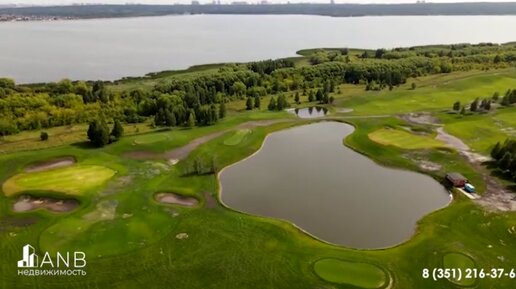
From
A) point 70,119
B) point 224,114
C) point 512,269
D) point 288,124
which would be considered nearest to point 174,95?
point 224,114

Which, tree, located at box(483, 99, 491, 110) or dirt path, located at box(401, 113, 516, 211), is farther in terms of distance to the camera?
tree, located at box(483, 99, 491, 110)

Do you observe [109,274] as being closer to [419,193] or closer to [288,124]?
[419,193]

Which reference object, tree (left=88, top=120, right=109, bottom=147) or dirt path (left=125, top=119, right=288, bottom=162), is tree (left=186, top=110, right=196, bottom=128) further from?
tree (left=88, top=120, right=109, bottom=147)

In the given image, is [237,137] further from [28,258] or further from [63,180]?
Result: [28,258]

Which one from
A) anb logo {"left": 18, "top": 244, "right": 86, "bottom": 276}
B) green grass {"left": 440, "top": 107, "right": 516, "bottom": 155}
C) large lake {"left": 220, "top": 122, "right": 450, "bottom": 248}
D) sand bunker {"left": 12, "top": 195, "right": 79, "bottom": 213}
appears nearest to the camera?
anb logo {"left": 18, "top": 244, "right": 86, "bottom": 276}

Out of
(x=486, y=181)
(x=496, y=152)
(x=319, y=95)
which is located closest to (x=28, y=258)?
(x=486, y=181)

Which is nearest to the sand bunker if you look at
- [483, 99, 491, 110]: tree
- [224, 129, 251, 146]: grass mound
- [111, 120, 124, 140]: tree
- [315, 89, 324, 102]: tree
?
[111, 120, 124, 140]: tree
